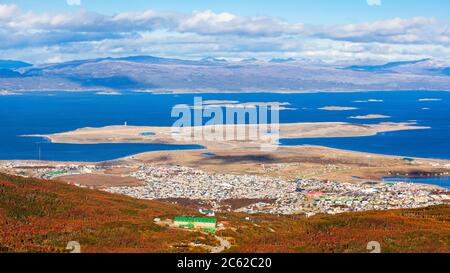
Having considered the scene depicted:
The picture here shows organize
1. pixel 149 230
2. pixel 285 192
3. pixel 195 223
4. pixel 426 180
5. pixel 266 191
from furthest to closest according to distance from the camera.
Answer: pixel 426 180 < pixel 266 191 < pixel 285 192 < pixel 195 223 < pixel 149 230

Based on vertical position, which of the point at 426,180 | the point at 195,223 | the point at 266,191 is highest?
the point at 195,223

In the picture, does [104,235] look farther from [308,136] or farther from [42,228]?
[308,136]

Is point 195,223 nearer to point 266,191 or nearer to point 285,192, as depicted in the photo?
point 285,192

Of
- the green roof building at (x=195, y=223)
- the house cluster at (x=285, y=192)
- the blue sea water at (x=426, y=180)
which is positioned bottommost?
the blue sea water at (x=426, y=180)

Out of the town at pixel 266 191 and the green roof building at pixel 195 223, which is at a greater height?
the green roof building at pixel 195 223

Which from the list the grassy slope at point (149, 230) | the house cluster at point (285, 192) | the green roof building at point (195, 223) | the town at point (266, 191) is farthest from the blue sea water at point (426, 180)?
the green roof building at point (195, 223)

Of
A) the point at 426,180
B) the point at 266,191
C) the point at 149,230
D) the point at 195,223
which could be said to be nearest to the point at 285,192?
the point at 266,191

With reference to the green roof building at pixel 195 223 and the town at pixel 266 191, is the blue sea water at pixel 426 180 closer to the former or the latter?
the town at pixel 266 191
